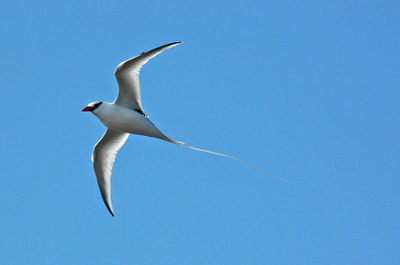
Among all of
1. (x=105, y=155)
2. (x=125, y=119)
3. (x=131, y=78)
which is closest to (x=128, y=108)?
(x=125, y=119)

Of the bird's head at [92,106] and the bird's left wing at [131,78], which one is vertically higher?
the bird's left wing at [131,78]

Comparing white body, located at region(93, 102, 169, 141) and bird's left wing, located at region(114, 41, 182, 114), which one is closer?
bird's left wing, located at region(114, 41, 182, 114)

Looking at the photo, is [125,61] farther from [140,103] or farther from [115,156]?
[115,156]

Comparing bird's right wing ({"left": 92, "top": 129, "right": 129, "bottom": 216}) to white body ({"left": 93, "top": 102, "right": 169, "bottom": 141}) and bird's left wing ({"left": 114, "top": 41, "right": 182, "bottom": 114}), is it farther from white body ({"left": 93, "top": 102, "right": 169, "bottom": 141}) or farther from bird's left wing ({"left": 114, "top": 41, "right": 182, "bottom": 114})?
bird's left wing ({"left": 114, "top": 41, "right": 182, "bottom": 114})

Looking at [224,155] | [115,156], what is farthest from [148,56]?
[115,156]

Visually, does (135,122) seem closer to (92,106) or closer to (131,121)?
(131,121)

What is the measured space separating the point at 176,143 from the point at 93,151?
3.34 metres

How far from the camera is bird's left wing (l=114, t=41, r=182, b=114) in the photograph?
661 inches

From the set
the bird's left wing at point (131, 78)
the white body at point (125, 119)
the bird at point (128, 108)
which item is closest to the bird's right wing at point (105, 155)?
the bird at point (128, 108)

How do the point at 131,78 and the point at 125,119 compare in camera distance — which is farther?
the point at 125,119

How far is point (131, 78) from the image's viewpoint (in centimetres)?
1753

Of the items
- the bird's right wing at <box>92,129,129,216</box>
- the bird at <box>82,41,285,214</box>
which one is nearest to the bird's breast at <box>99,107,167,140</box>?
the bird at <box>82,41,285,214</box>

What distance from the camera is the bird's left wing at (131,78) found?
16.8m

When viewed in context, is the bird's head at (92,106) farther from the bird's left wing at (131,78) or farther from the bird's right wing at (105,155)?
the bird's right wing at (105,155)
